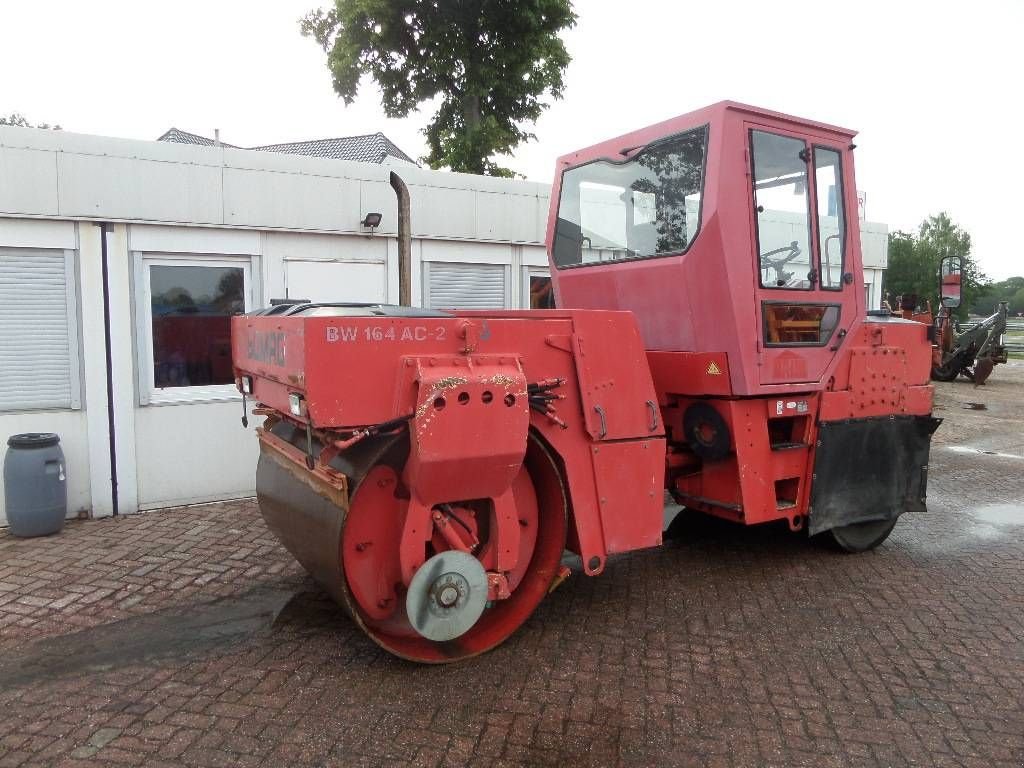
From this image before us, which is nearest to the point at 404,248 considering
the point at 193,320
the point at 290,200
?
the point at 290,200

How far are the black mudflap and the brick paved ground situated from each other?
16.5 inches

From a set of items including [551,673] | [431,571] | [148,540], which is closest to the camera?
[431,571]

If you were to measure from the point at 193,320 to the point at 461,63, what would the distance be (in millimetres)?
14348

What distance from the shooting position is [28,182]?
19.7 feet

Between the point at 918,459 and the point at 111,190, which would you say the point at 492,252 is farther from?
the point at 918,459

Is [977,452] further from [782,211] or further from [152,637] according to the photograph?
[152,637]

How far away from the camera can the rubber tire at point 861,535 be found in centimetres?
553

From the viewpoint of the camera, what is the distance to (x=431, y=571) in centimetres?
348

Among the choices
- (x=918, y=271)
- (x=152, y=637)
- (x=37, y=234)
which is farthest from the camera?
(x=918, y=271)

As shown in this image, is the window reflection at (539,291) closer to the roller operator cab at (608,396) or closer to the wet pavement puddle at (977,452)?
the roller operator cab at (608,396)

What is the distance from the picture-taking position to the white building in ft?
20.3

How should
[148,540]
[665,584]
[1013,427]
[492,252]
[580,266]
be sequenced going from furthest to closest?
1. [1013,427]
2. [492,252]
3. [148,540]
4. [580,266]
5. [665,584]

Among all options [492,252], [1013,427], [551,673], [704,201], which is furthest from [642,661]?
[1013,427]

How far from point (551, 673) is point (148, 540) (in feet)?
12.0
